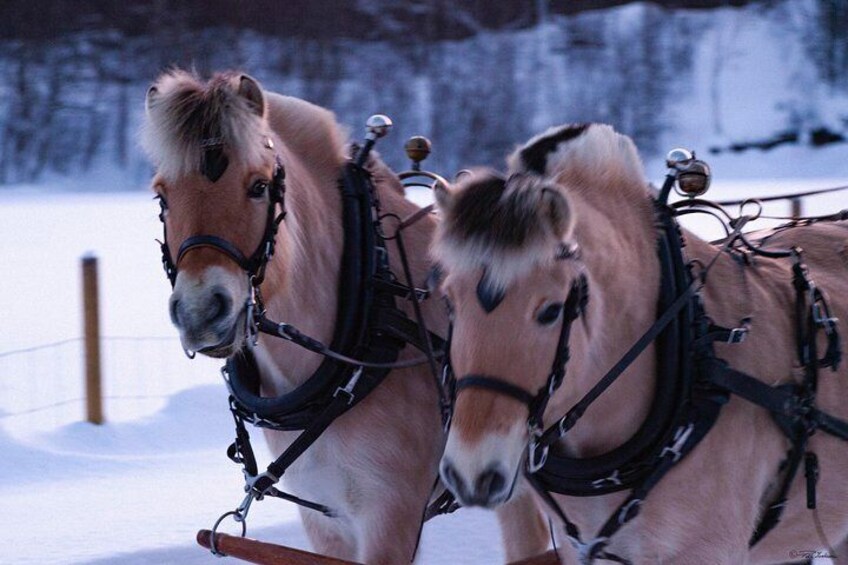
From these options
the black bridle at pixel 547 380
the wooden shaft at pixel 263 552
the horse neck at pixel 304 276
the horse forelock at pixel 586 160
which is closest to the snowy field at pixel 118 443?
the wooden shaft at pixel 263 552

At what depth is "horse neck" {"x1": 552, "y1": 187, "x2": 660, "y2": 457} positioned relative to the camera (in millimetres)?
1984

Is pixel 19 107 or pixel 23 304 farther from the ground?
pixel 19 107

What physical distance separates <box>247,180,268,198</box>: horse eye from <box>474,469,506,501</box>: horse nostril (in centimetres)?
92

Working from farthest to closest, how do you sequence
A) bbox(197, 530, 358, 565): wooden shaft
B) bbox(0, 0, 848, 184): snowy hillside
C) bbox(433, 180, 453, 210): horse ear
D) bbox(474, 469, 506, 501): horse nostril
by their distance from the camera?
bbox(0, 0, 848, 184): snowy hillside
bbox(197, 530, 358, 565): wooden shaft
bbox(433, 180, 453, 210): horse ear
bbox(474, 469, 506, 501): horse nostril

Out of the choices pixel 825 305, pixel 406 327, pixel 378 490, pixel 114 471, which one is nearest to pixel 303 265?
pixel 406 327

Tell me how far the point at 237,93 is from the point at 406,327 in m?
0.65

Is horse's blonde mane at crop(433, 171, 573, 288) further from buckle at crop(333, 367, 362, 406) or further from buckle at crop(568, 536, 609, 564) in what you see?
buckle at crop(333, 367, 362, 406)

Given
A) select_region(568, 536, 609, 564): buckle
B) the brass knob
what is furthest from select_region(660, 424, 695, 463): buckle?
the brass knob

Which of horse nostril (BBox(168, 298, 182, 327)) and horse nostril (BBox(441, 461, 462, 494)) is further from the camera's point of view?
horse nostril (BBox(168, 298, 182, 327))

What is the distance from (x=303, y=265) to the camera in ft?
8.50

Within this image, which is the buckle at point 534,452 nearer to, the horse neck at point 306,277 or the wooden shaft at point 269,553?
the wooden shaft at point 269,553

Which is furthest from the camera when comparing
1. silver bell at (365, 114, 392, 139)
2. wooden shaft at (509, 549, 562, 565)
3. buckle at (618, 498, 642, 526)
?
silver bell at (365, 114, 392, 139)

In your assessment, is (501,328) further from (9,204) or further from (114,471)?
(9,204)

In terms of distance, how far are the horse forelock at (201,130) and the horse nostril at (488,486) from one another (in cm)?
95
